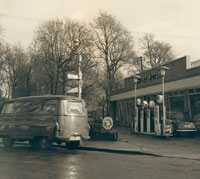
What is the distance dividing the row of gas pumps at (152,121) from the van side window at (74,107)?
17.5ft

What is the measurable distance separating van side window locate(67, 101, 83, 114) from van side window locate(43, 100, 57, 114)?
0.59 m

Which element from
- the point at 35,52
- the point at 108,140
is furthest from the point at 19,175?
the point at 35,52

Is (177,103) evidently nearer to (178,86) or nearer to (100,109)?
(178,86)

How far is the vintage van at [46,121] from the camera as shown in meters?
11.7

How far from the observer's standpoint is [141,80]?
26.2m

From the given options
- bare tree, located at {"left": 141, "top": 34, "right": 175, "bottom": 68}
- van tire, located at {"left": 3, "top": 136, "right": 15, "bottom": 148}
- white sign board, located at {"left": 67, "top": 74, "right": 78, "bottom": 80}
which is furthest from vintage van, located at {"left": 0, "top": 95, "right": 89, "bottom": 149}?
bare tree, located at {"left": 141, "top": 34, "right": 175, "bottom": 68}

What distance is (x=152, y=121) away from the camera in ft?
57.8

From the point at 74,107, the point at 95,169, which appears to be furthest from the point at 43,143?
the point at 95,169

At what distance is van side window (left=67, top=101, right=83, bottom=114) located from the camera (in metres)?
12.2

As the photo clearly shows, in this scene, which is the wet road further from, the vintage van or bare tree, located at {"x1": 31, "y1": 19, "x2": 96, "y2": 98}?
bare tree, located at {"x1": 31, "y1": 19, "x2": 96, "y2": 98}

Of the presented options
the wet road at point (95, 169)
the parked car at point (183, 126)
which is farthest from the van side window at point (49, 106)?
the parked car at point (183, 126)

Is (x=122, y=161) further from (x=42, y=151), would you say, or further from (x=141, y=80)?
(x=141, y=80)

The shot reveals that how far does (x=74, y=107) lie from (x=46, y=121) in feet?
4.43

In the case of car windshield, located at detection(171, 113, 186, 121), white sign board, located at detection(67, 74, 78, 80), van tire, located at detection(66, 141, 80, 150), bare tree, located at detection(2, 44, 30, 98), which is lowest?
van tire, located at detection(66, 141, 80, 150)
